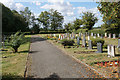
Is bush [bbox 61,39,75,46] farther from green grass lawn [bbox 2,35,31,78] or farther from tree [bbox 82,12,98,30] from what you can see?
tree [bbox 82,12,98,30]

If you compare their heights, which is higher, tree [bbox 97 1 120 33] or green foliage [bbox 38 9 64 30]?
green foliage [bbox 38 9 64 30]

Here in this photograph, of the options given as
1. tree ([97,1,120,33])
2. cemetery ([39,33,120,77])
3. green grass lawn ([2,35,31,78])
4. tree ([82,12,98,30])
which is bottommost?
green grass lawn ([2,35,31,78])

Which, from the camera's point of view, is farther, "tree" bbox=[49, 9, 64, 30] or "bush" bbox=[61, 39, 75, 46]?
"tree" bbox=[49, 9, 64, 30]

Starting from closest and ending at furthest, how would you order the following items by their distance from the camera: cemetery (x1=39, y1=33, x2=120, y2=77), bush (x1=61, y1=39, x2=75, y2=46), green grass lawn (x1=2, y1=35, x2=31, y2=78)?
green grass lawn (x1=2, y1=35, x2=31, y2=78)
cemetery (x1=39, y1=33, x2=120, y2=77)
bush (x1=61, y1=39, x2=75, y2=46)

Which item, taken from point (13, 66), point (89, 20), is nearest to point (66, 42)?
point (13, 66)

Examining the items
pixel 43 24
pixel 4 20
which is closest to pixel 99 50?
pixel 4 20

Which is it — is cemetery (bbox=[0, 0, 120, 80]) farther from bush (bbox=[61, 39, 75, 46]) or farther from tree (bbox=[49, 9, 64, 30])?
tree (bbox=[49, 9, 64, 30])

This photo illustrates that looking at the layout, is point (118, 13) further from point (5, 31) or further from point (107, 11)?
point (5, 31)

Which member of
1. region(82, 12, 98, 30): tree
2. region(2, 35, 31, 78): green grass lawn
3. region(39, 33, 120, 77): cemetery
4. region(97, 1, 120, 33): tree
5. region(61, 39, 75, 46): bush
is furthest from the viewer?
region(82, 12, 98, 30): tree

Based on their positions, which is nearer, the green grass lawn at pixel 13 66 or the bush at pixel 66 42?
the green grass lawn at pixel 13 66

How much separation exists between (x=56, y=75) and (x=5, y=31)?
2717cm

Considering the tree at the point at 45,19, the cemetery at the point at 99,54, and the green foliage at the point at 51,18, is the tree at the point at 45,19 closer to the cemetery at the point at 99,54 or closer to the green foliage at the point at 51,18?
the green foliage at the point at 51,18

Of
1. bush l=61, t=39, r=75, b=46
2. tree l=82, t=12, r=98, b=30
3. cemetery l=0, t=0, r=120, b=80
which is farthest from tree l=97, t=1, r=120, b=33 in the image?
tree l=82, t=12, r=98, b=30

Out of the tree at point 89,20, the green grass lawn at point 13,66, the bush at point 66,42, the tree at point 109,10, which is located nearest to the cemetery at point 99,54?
the bush at point 66,42
